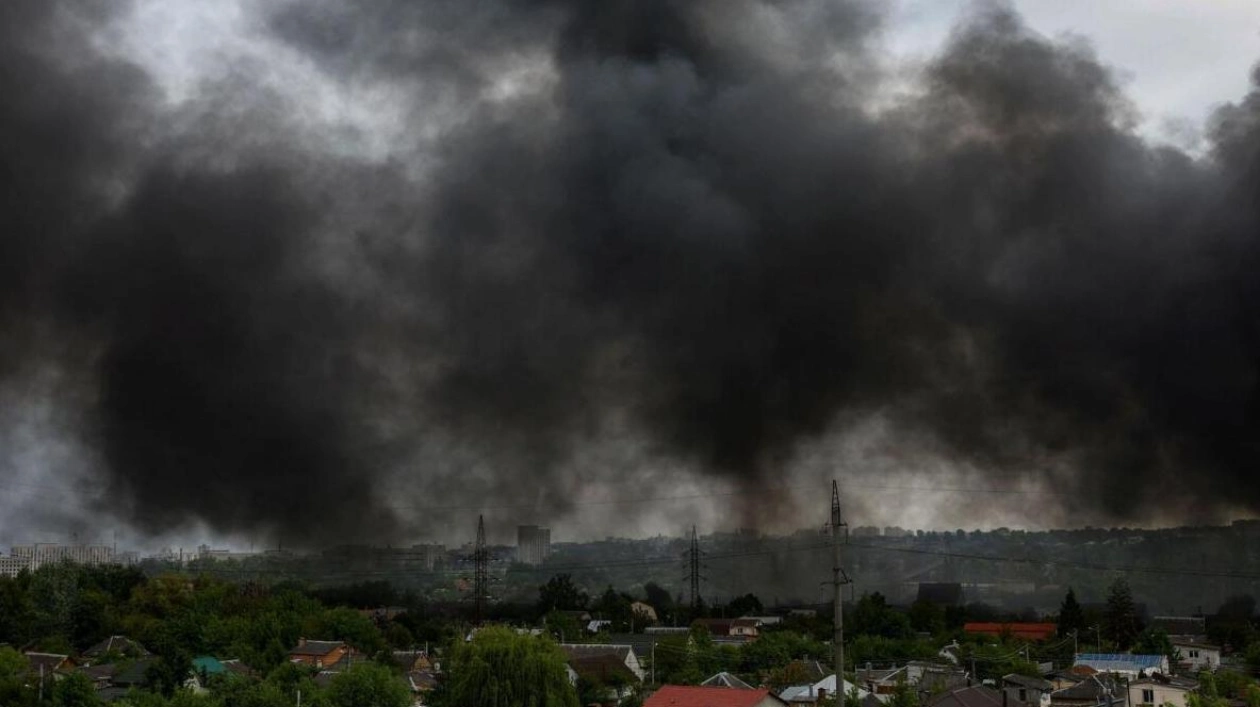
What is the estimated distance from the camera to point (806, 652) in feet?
189

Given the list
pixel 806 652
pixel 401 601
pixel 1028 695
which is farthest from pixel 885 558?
pixel 1028 695

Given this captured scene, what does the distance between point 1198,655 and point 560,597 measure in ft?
132

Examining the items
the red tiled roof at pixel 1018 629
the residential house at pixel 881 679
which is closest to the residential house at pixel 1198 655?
the red tiled roof at pixel 1018 629

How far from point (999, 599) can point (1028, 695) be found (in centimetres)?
6510

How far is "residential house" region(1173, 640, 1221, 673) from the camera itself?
194ft

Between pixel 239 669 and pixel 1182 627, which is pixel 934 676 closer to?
pixel 239 669

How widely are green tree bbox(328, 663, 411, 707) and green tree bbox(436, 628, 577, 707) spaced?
151cm

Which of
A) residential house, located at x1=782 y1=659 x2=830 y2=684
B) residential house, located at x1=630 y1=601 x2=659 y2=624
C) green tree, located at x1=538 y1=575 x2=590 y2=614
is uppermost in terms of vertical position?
green tree, located at x1=538 y1=575 x2=590 y2=614

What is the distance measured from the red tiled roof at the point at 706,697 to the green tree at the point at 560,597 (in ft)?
159

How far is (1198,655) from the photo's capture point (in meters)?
62.1

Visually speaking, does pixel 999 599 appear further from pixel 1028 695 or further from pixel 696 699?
pixel 696 699

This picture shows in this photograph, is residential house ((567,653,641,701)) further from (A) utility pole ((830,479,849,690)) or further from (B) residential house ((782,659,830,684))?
(A) utility pole ((830,479,849,690))

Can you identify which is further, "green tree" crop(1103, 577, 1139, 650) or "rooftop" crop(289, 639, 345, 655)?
"green tree" crop(1103, 577, 1139, 650)

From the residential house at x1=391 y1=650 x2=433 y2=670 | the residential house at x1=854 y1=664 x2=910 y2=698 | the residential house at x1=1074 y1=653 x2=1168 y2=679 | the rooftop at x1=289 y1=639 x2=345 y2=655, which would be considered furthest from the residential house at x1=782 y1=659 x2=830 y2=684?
the rooftop at x1=289 y1=639 x2=345 y2=655
